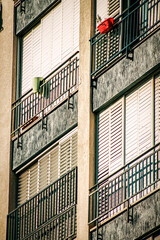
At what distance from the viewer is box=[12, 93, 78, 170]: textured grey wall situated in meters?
29.2

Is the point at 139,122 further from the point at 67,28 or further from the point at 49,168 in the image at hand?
the point at 67,28

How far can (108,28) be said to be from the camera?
28359 millimetres

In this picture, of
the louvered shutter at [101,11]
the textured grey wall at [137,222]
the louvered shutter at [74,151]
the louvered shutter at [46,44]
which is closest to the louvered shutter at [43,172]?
the louvered shutter at [74,151]

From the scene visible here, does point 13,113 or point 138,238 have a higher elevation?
point 13,113

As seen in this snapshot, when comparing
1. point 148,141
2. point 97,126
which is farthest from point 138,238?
point 97,126

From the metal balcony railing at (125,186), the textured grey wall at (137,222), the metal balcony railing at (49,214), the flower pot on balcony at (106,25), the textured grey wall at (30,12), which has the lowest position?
the textured grey wall at (137,222)

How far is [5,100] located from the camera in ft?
109

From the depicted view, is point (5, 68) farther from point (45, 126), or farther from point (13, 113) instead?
point (45, 126)

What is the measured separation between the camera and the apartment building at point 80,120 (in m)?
26.0

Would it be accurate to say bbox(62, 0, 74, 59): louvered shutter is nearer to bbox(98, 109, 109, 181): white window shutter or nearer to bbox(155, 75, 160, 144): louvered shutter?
bbox(98, 109, 109, 181): white window shutter

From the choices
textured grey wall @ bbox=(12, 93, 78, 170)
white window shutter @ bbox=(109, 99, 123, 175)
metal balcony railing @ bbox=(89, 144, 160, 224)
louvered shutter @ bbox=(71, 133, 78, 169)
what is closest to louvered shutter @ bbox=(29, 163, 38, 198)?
textured grey wall @ bbox=(12, 93, 78, 170)

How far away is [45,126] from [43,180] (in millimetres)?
1788

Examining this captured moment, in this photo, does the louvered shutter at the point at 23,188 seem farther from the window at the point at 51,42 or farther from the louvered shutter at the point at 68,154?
the window at the point at 51,42

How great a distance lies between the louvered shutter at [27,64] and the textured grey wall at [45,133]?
2100mm
